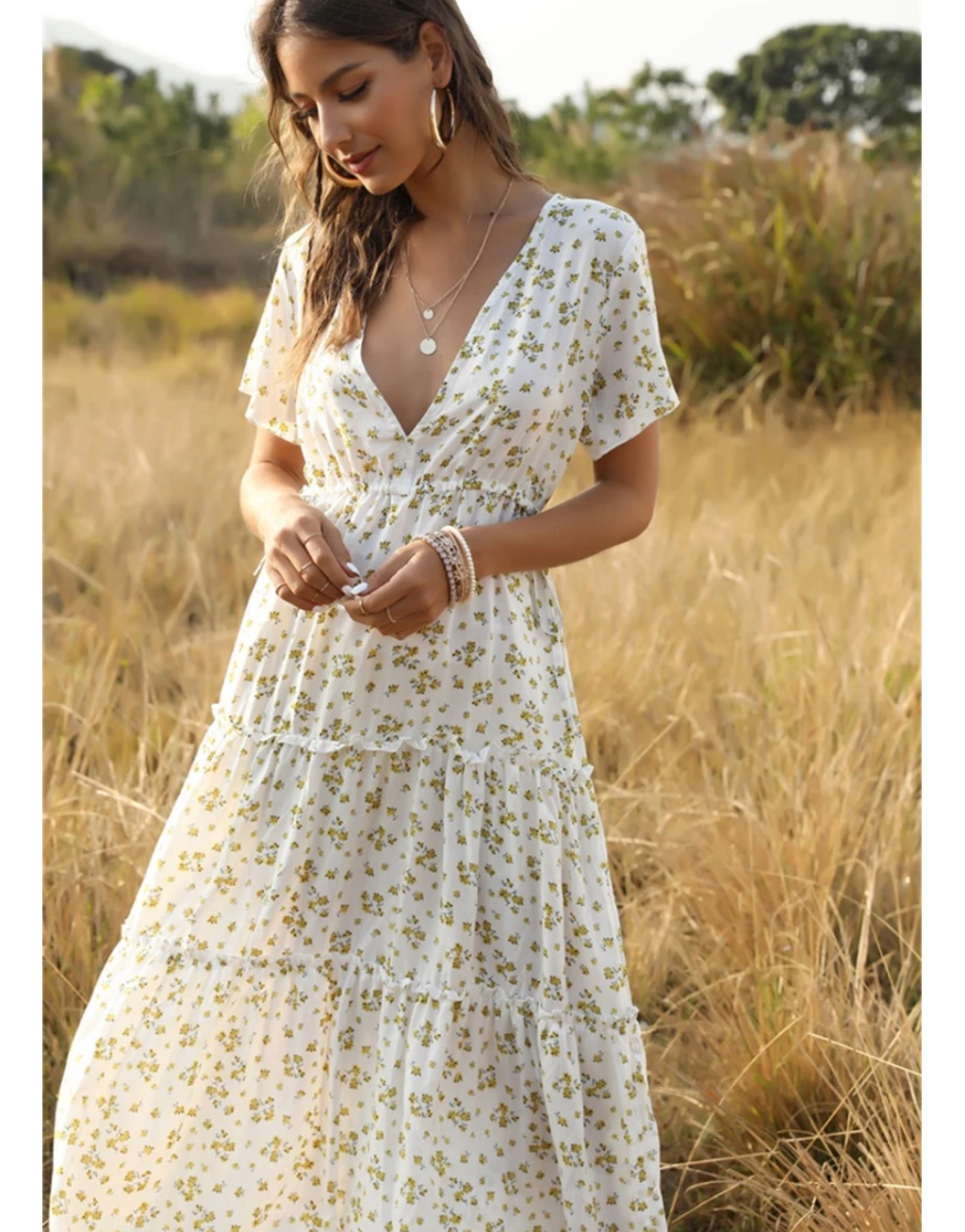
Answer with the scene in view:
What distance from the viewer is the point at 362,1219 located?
1.90 metres

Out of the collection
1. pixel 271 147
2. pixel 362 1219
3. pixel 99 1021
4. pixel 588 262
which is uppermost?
pixel 271 147

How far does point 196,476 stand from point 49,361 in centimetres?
274

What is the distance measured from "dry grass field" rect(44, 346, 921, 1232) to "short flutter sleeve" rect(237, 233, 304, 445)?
102cm

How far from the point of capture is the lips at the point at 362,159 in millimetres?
1846

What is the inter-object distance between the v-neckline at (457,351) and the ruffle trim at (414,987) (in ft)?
2.28

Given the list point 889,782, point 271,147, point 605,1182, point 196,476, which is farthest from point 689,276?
point 605,1182

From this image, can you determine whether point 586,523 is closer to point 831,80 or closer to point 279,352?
point 279,352

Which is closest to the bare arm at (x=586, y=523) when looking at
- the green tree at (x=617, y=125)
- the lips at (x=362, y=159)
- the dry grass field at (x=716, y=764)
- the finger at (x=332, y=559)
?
the finger at (x=332, y=559)

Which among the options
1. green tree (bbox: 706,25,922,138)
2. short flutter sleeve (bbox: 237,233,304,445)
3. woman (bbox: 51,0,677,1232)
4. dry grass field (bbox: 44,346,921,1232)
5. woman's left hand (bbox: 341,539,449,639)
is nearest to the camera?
woman's left hand (bbox: 341,539,449,639)

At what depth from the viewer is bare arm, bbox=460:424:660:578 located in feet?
6.11

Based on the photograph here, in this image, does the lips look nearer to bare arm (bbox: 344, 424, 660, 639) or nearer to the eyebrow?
the eyebrow

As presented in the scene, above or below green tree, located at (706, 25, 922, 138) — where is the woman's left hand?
below

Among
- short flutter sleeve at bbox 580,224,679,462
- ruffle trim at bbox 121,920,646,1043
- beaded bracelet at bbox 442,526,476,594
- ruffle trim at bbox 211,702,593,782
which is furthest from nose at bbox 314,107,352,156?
ruffle trim at bbox 121,920,646,1043

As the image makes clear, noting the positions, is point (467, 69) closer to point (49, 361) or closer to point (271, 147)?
point (271, 147)
